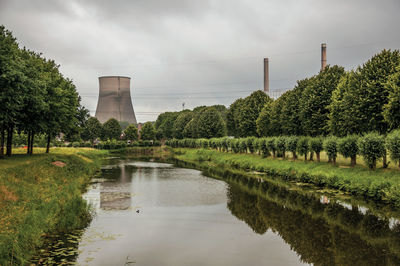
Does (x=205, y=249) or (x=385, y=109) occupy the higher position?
(x=385, y=109)

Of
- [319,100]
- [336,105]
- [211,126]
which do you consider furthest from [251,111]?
[211,126]

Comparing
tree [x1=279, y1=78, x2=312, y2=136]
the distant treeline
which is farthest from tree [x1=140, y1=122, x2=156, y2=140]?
tree [x1=279, y1=78, x2=312, y2=136]

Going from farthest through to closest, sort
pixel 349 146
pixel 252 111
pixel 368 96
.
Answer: pixel 252 111 < pixel 349 146 < pixel 368 96

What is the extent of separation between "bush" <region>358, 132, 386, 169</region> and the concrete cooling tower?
7421 centimetres

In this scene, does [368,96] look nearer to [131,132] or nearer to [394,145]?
[394,145]

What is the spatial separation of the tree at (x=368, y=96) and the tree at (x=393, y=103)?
0.34 metres

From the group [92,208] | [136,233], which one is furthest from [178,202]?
[136,233]

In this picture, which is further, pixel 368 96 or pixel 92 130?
pixel 92 130

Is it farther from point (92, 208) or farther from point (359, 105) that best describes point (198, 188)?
point (359, 105)

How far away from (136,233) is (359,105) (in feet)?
69.6

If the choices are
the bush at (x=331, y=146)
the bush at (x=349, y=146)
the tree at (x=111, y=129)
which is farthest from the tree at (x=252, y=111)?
the tree at (x=111, y=129)

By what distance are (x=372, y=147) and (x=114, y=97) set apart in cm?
7695

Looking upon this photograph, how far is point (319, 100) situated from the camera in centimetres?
3306

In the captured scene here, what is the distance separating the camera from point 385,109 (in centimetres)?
2448
